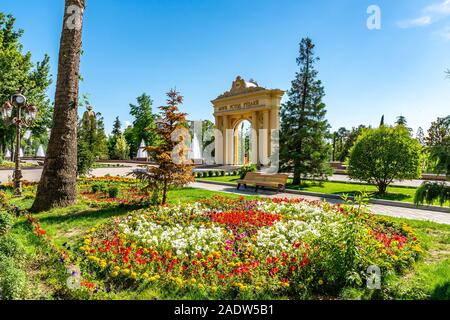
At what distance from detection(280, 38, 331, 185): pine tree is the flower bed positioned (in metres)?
9.91

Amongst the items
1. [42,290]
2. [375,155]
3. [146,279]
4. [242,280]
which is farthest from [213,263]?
[375,155]

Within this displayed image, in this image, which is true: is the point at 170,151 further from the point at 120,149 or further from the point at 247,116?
the point at 120,149

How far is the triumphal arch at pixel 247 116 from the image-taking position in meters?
28.5

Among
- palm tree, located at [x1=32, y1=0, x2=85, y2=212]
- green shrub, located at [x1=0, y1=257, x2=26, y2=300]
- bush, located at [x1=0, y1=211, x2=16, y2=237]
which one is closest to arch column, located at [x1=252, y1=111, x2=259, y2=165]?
palm tree, located at [x1=32, y1=0, x2=85, y2=212]

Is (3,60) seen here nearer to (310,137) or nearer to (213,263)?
(310,137)

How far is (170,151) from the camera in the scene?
812cm

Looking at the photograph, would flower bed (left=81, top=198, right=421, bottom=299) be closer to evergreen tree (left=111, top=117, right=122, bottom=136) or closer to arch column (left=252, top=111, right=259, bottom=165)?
arch column (left=252, top=111, right=259, bottom=165)

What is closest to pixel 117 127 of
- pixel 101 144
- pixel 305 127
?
pixel 101 144

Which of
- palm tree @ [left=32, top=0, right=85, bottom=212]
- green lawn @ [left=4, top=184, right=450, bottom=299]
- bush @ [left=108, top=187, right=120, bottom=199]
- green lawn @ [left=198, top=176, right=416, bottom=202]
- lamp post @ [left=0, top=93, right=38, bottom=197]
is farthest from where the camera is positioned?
green lawn @ [left=198, top=176, right=416, bottom=202]

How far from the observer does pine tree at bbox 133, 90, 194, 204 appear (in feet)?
26.6

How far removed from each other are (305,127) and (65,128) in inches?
491

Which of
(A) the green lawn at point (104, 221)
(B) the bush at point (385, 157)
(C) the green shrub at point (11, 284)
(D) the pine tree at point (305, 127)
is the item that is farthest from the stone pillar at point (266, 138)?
(C) the green shrub at point (11, 284)

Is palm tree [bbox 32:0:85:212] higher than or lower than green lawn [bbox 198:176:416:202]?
higher
